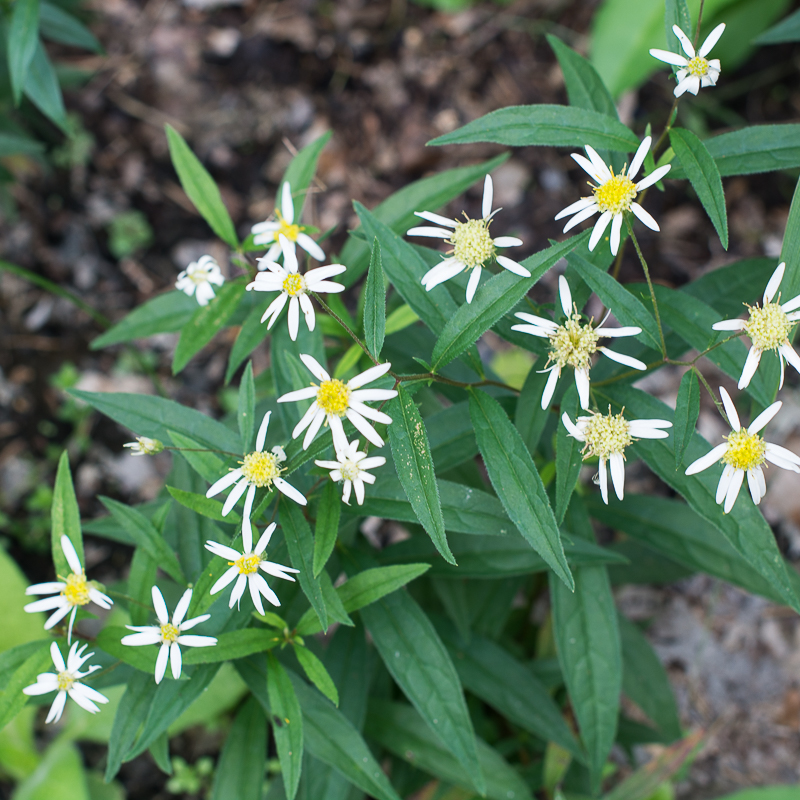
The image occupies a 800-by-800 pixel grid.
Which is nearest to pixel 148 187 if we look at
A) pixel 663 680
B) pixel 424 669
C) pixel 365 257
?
pixel 365 257

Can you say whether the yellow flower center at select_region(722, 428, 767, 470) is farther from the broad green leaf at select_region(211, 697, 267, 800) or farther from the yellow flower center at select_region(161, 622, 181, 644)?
the broad green leaf at select_region(211, 697, 267, 800)

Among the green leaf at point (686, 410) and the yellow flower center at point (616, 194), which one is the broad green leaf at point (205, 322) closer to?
the yellow flower center at point (616, 194)

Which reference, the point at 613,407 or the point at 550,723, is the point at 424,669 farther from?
the point at 613,407

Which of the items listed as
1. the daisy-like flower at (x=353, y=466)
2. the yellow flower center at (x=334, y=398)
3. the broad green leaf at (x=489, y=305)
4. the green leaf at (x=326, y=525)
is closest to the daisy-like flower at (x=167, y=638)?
the green leaf at (x=326, y=525)

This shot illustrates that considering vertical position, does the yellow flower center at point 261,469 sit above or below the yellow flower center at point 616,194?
below

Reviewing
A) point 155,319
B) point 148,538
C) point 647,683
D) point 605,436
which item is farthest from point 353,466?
point 647,683

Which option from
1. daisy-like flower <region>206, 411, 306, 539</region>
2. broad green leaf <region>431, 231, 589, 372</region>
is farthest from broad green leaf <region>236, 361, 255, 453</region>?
broad green leaf <region>431, 231, 589, 372</region>
